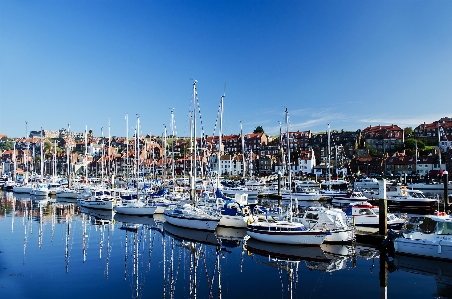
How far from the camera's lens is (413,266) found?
1836 centimetres

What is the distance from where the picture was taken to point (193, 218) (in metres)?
29.3

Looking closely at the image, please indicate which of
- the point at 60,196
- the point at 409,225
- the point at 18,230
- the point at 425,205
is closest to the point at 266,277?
the point at 409,225

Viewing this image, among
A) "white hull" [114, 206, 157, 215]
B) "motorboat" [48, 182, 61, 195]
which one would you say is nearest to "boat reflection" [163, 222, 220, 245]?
"white hull" [114, 206, 157, 215]

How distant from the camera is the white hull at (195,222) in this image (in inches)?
1120

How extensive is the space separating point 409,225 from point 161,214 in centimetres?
2239

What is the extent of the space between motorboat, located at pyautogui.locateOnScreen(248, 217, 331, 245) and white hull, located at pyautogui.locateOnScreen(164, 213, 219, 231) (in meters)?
4.62

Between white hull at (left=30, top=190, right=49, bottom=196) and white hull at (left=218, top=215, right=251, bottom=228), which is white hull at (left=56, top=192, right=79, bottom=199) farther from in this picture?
white hull at (left=218, top=215, right=251, bottom=228)

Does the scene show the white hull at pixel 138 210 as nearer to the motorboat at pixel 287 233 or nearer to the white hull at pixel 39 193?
the motorboat at pixel 287 233

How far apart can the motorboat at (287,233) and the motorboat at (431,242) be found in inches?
168

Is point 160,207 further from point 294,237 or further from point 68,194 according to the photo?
point 68,194

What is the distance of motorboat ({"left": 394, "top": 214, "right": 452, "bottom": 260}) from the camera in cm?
1839

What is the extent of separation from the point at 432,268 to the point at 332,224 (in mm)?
6684

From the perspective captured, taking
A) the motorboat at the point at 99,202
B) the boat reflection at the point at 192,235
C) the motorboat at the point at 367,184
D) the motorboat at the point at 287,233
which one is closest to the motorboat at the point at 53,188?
the motorboat at the point at 99,202

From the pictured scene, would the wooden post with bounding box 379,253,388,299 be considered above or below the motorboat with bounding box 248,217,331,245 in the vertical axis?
below
